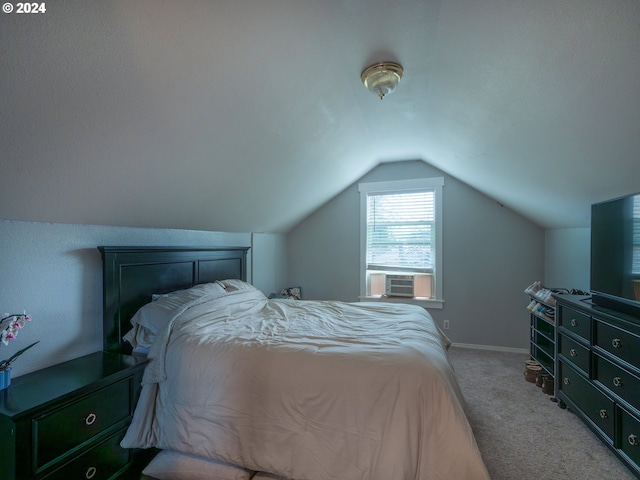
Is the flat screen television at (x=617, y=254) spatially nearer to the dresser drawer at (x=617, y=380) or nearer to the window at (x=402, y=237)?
the dresser drawer at (x=617, y=380)

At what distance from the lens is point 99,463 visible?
59.6 inches

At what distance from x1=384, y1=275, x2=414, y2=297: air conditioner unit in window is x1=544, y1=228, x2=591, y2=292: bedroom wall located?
1.63 m

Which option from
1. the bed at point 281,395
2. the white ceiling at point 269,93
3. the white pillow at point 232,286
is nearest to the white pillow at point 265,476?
the bed at point 281,395

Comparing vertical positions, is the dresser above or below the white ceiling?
below

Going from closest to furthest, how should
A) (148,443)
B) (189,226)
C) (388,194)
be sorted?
1. (148,443)
2. (189,226)
3. (388,194)

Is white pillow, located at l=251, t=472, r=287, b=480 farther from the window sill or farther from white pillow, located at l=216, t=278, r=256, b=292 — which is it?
the window sill

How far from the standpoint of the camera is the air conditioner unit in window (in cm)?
409

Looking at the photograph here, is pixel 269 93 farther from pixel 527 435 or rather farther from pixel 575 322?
pixel 527 435

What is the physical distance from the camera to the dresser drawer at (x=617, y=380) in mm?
1647

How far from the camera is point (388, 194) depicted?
431 centimetres

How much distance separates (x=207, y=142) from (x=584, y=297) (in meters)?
3.27

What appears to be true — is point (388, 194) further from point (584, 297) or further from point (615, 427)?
point (615, 427)

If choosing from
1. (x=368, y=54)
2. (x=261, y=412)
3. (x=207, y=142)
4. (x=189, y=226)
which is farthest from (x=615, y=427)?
(x=189, y=226)

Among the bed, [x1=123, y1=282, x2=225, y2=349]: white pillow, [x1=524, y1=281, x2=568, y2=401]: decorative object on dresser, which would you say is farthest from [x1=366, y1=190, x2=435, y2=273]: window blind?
[x1=123, y1=282, x2=225, y2=349]: white pillow
